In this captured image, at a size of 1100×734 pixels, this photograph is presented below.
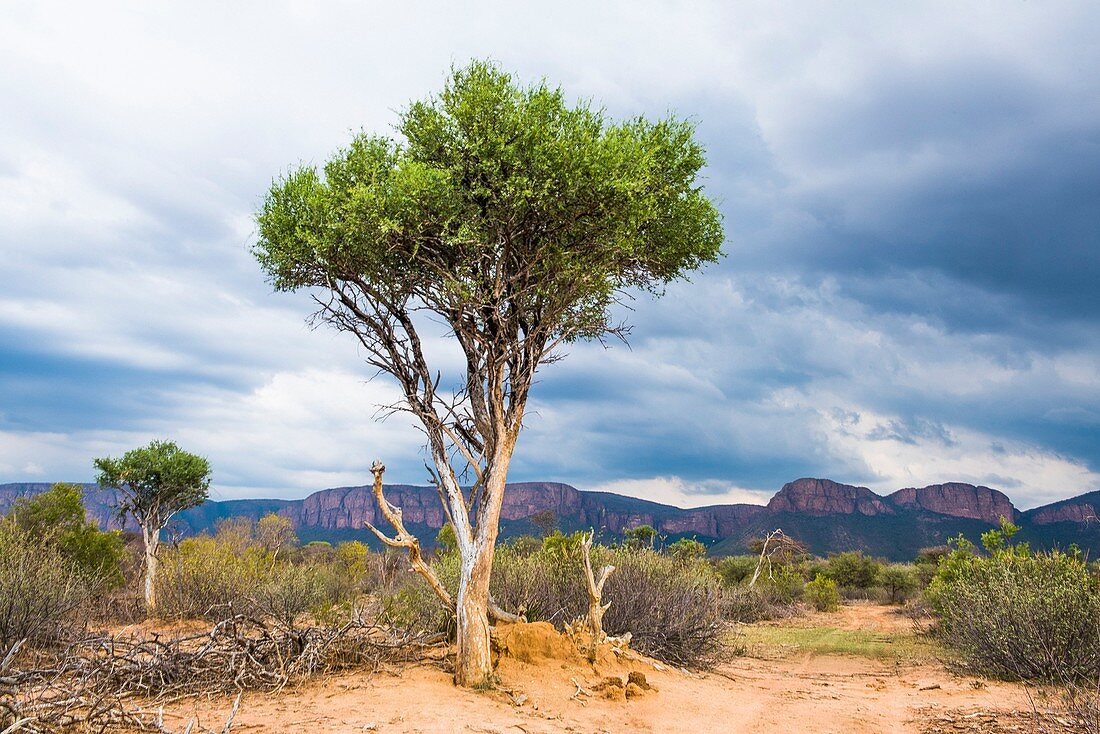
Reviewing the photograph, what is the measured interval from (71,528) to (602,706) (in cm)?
2154

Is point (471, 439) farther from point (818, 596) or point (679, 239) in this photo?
point (818, 596)

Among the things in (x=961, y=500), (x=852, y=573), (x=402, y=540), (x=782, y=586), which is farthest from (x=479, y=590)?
(x=961, y=500)

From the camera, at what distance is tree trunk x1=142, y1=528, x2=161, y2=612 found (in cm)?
1903

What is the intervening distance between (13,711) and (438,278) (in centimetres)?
707

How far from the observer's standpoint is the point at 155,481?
2597 centimetres

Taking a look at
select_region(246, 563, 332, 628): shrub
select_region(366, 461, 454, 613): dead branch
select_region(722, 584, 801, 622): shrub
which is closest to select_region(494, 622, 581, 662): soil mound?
select_region(366, 461, 454, 613): dead branch

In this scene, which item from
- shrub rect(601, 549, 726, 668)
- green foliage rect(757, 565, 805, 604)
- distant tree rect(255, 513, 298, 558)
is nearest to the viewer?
shrub rect(601, 549, 726, 668)

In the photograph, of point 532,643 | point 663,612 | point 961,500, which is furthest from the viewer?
point 961,500

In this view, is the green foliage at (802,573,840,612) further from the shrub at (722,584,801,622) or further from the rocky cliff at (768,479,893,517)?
the rocky cliff at (768,479,893,517)

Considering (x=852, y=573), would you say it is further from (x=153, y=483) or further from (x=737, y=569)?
(x=153, y=483)

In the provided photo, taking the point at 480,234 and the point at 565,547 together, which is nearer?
the point at 480,234

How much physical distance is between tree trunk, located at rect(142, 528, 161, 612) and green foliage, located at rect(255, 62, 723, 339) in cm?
1315

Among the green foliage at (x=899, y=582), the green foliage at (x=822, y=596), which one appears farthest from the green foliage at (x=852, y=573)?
the green foliage at (x=822, y=596)

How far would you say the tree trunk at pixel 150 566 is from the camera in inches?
749
